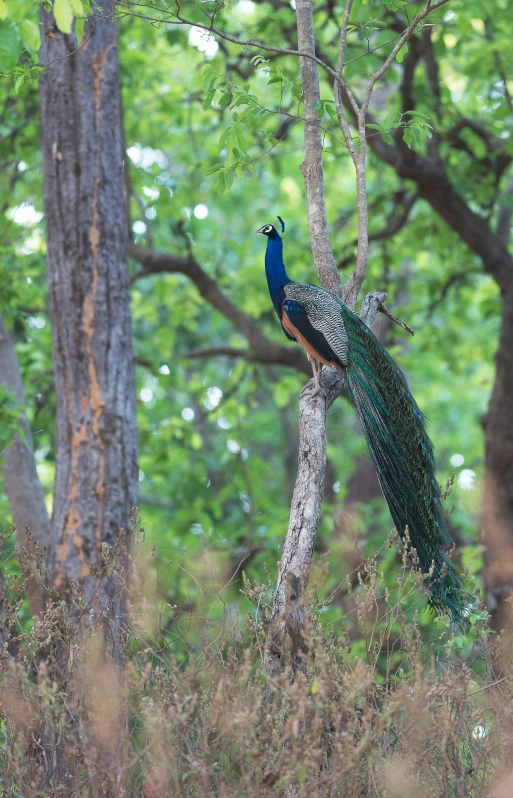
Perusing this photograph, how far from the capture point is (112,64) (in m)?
6.45

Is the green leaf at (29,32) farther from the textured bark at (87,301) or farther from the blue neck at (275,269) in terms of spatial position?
the textured bark at (87,301)

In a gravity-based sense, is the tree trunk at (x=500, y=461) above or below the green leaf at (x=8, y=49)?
below

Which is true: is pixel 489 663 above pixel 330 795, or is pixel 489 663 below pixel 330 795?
above

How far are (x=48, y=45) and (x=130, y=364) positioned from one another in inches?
84.5

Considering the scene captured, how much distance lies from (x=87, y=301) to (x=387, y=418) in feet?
7.80

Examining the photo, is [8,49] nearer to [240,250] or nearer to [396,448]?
[396,448]

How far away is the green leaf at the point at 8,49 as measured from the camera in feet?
14.8

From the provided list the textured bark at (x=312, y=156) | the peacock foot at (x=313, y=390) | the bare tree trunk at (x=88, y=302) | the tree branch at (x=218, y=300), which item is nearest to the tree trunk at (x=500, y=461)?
the tree branch at (x=218, y=300)

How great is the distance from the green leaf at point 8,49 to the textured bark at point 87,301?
1191 mm

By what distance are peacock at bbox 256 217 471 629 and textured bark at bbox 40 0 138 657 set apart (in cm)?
164

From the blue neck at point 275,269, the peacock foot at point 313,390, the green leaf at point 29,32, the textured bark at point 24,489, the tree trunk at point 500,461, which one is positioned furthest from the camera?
the tree trunk at point 500,461

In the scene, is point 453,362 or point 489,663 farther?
point 453,362

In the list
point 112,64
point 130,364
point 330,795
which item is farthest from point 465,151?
point 330,795

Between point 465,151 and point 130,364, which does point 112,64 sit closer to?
point 130,364
